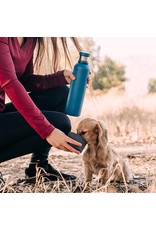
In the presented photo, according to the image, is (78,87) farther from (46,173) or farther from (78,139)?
(46,173)

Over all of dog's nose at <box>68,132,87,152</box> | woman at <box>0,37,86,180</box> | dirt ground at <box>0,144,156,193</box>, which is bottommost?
dirt ground at <box>0,144,156,193</box>

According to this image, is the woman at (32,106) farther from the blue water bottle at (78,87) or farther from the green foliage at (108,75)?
the green foliage at (108,75)

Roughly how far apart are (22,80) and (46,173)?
429mm

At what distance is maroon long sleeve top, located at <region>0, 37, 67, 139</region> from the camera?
2.22m

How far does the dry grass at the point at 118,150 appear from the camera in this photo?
250cm

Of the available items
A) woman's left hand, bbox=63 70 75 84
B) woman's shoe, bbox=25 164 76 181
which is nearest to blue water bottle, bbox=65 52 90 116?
woman's left hand, bbox=63 70 75 84

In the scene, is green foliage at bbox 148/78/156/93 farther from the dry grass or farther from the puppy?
the puppy

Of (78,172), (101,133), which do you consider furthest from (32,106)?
(78,172)

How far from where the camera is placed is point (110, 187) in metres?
2.50

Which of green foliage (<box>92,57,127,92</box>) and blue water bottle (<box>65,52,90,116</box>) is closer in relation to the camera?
blue water bottle (<box>65,52,90,116</box>)

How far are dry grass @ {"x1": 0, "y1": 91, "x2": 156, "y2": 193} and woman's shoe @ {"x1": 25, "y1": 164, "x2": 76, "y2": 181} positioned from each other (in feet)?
0.08

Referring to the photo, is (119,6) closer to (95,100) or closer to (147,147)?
(95,100)

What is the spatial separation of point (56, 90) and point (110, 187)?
0.50 m
